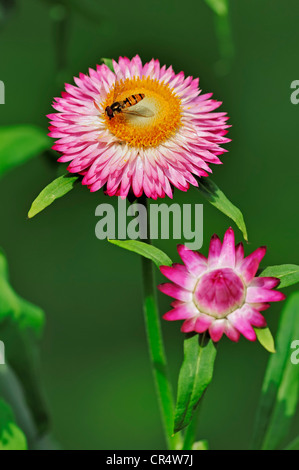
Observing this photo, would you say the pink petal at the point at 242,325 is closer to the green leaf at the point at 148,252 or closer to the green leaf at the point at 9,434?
the green leaf at the point at 148,252

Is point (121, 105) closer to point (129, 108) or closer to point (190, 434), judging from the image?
point (129, 108)

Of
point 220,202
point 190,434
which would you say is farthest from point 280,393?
point 220,202

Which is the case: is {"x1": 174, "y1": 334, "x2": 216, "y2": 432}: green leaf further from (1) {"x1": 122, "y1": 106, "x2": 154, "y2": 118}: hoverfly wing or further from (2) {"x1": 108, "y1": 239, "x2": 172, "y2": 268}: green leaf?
(1) {"x1": 122, "y1": 106, "x2": 154, "y2": 118}: hoverfly wing

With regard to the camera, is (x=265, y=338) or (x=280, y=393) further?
(x=280, y=393)

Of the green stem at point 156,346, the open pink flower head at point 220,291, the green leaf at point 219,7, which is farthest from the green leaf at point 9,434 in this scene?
the green leaf at point 219,7

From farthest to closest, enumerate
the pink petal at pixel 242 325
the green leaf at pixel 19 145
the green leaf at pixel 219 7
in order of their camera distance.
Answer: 1. the green leaf at pixel 19 145
2. the green leaf at pixel 219 7
3. the pink petal at pixel 242 325
